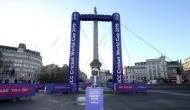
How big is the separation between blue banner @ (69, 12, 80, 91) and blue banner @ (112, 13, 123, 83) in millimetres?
6227

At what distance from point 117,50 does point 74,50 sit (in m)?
7.29

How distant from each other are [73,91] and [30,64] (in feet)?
353

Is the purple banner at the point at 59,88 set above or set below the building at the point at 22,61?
below

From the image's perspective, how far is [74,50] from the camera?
4291cm

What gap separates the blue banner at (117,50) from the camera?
139ft

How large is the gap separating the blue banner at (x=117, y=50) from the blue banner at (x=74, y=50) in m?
6.23

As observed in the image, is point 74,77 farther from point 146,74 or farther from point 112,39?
point 146,74

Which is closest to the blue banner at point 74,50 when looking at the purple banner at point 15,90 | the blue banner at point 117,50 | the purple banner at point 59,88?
the purple banner at point 59,88

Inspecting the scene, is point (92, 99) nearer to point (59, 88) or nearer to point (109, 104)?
point (109, 104)

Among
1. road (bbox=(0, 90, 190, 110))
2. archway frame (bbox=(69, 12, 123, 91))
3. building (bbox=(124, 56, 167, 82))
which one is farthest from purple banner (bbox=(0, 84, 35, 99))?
building (bbox=(124, 56, 167, 82))

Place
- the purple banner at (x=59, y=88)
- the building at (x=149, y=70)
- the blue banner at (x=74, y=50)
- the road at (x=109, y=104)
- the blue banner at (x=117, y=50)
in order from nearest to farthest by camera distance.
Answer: the road at (x=109, y=104) → the blue banner at (x=74, y=50) → the purple banner at (x=59, y=88) → the blue banner at (x=117, y=50) → the building at (x=149, y=70)

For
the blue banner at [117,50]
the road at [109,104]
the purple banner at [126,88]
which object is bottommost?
the road at [109,104]

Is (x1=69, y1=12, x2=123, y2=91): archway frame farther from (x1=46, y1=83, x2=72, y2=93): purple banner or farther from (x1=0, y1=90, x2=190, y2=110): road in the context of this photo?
(x1=0, y1=90, x2=190, y2=110): road

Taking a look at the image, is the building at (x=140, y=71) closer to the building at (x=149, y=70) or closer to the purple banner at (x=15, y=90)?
the building at (x=149, y=70)
